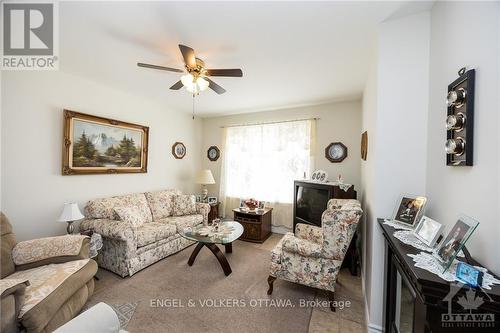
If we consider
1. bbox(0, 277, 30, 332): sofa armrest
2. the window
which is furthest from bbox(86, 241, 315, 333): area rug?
the window

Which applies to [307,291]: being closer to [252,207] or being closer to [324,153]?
[252,207]

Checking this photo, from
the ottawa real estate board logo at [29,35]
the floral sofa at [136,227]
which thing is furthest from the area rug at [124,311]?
the ottawa real estate board logo at [29,35]

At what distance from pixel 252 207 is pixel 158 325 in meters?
2.37

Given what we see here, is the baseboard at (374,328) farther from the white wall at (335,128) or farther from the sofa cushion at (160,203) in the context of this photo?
the sofa cushion at (160,203)

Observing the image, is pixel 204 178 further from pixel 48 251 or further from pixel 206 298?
pixel 48 251

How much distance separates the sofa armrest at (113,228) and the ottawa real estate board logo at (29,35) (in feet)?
6.42

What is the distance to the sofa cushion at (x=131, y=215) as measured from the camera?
8.43ft

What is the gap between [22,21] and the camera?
1629 mm

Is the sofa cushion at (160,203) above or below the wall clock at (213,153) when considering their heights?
below

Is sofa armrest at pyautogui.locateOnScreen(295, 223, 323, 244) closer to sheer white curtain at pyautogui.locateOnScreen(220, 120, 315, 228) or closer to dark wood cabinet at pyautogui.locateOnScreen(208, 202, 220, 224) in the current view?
sheer white curtain at pyautogui.locateOnScreen(220, 120, 315, 228)

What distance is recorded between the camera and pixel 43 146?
2.40 meters

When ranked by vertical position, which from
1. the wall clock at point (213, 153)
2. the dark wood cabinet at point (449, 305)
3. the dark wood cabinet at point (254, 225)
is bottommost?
the dark wood cabinet at point (254, 225)

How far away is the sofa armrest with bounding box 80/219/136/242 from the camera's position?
2.31 metres

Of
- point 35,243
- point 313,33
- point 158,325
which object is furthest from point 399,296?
point 35,243
